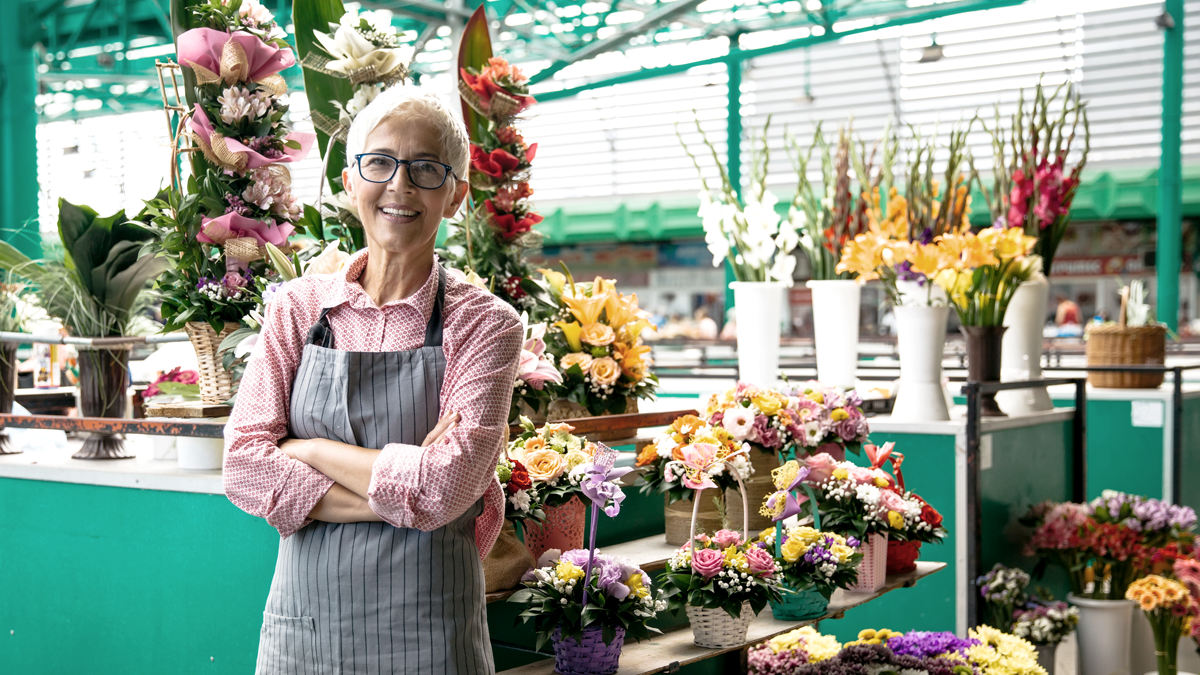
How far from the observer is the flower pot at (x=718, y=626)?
2092 mm

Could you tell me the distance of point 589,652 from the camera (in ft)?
6.24

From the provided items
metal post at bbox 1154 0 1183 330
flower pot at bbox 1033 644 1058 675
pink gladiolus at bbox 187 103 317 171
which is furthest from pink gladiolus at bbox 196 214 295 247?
metal post at bbox 1154 0 1183 330

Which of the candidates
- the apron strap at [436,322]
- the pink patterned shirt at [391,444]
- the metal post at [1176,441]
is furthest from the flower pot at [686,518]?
the metal post at [1176,441]

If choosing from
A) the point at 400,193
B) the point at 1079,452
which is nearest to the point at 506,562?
the point at 400,193

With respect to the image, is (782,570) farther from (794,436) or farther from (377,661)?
(377,661)

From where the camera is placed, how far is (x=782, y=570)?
7.18ft

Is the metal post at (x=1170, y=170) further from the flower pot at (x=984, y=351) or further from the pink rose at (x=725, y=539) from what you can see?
the pink rose at (x=725, y=539)

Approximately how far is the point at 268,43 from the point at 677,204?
16.1 m

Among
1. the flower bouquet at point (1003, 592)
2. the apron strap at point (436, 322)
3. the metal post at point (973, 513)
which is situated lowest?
the flower bouquet at point (1003, 592)

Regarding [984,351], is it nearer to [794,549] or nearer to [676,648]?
[794,549]

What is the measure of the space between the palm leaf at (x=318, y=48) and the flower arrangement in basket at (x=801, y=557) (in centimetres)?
134

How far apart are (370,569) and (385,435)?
18cm

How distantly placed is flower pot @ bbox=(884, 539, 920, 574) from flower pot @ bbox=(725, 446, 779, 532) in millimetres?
334

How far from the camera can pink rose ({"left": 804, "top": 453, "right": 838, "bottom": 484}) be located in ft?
8.35
